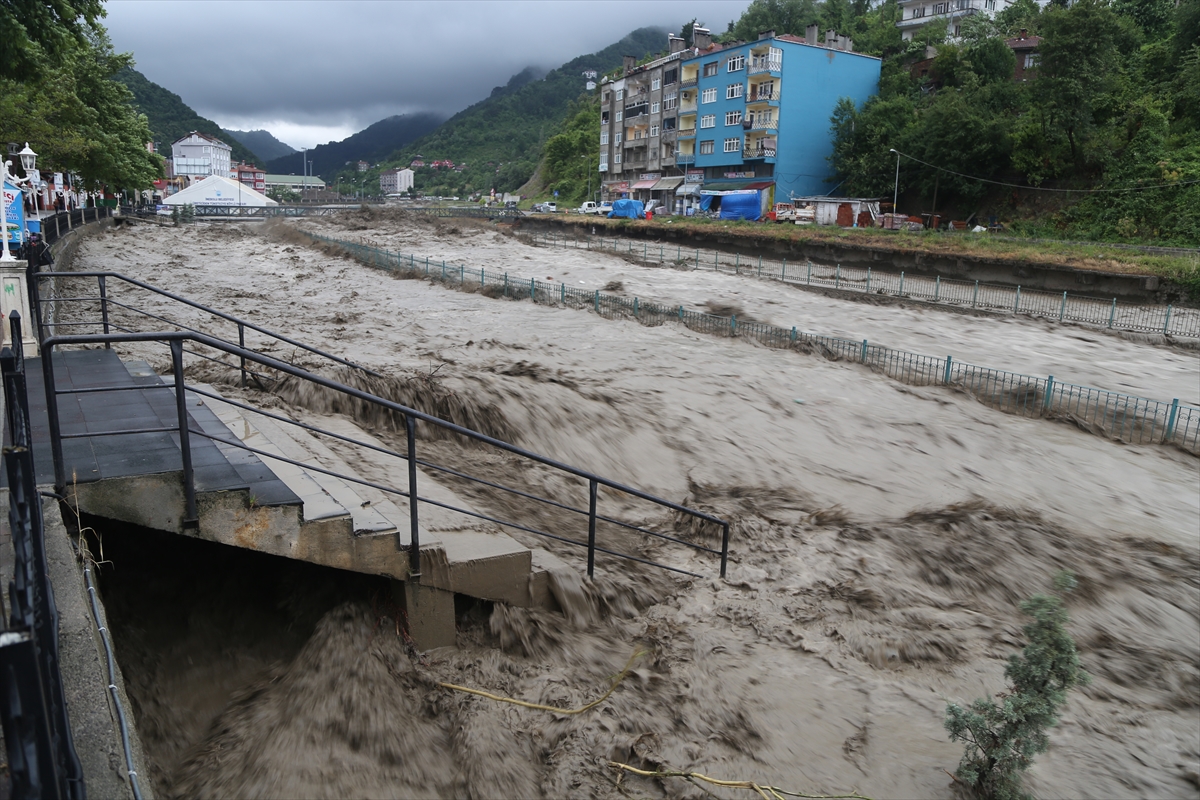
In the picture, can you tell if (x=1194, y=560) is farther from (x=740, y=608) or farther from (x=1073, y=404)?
(x=1073, y=404)

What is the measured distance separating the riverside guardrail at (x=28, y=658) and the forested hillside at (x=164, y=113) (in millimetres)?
177364

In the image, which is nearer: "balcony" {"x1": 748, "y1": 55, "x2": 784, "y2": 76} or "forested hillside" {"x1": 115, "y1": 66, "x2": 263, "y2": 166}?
"balcony" {"x1": 748, "y1": 55, "x2": 784, "y2": 76}

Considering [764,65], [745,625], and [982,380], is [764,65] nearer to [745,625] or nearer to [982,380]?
[982,380]

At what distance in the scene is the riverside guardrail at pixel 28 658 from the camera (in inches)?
78.3

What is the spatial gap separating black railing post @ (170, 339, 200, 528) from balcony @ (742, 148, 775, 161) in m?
73.7

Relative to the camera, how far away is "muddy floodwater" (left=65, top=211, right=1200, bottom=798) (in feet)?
18.1

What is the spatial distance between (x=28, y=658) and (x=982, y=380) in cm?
2180

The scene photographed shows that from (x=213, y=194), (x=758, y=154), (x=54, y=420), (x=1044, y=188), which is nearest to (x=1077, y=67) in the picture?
(x=1044, y=188)

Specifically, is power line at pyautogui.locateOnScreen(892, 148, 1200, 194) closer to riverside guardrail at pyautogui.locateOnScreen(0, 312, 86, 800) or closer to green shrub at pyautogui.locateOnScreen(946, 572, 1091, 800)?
green shrub at pyautogui.locateOnScreen(946, 572, 1091, 800)

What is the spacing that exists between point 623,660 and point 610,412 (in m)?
9.30

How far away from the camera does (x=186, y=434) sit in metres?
5.28

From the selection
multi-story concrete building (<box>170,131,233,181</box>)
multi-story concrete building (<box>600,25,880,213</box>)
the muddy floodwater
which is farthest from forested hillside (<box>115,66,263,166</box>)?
the muddy floodwater

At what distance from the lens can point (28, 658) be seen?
1.99 m

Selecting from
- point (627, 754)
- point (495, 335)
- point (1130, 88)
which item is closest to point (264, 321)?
point (495, 335)
